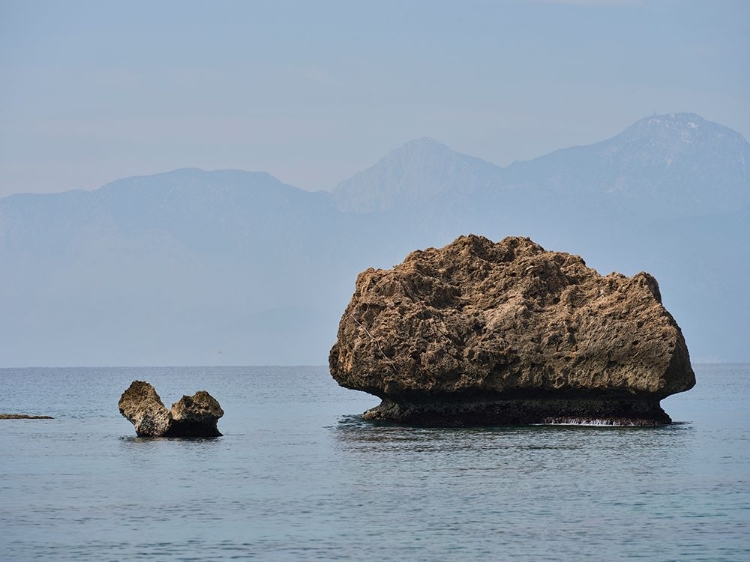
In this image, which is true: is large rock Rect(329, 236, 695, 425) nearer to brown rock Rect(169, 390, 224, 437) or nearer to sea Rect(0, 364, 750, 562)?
sea Rect(0, 364, 750, 562)

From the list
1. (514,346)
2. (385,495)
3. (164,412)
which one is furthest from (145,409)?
(385,495)

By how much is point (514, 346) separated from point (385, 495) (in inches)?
835

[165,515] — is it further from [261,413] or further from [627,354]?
[261,413]

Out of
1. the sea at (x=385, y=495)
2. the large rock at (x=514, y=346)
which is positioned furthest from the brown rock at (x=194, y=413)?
the large rock at (x=514, y=346)

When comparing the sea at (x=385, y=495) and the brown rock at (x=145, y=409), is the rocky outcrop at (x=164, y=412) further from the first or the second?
the sea at (x=385, y=495)

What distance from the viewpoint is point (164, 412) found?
54.1 m

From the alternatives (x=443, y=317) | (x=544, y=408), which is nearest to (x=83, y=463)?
(x=443, y=317)

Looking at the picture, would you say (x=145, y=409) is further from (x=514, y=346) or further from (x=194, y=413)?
(x=514, y=346)

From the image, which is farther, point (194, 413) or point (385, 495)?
point (194, 413)

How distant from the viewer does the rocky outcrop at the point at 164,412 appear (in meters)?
53.4

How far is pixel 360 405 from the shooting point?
100625 mm

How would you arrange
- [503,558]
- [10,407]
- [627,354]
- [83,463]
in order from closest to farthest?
[503,558], [83,463], [627,354], [10,407]

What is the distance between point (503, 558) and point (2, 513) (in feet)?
47.0

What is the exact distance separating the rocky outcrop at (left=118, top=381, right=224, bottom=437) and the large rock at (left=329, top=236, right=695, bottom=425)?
820 centimetres
